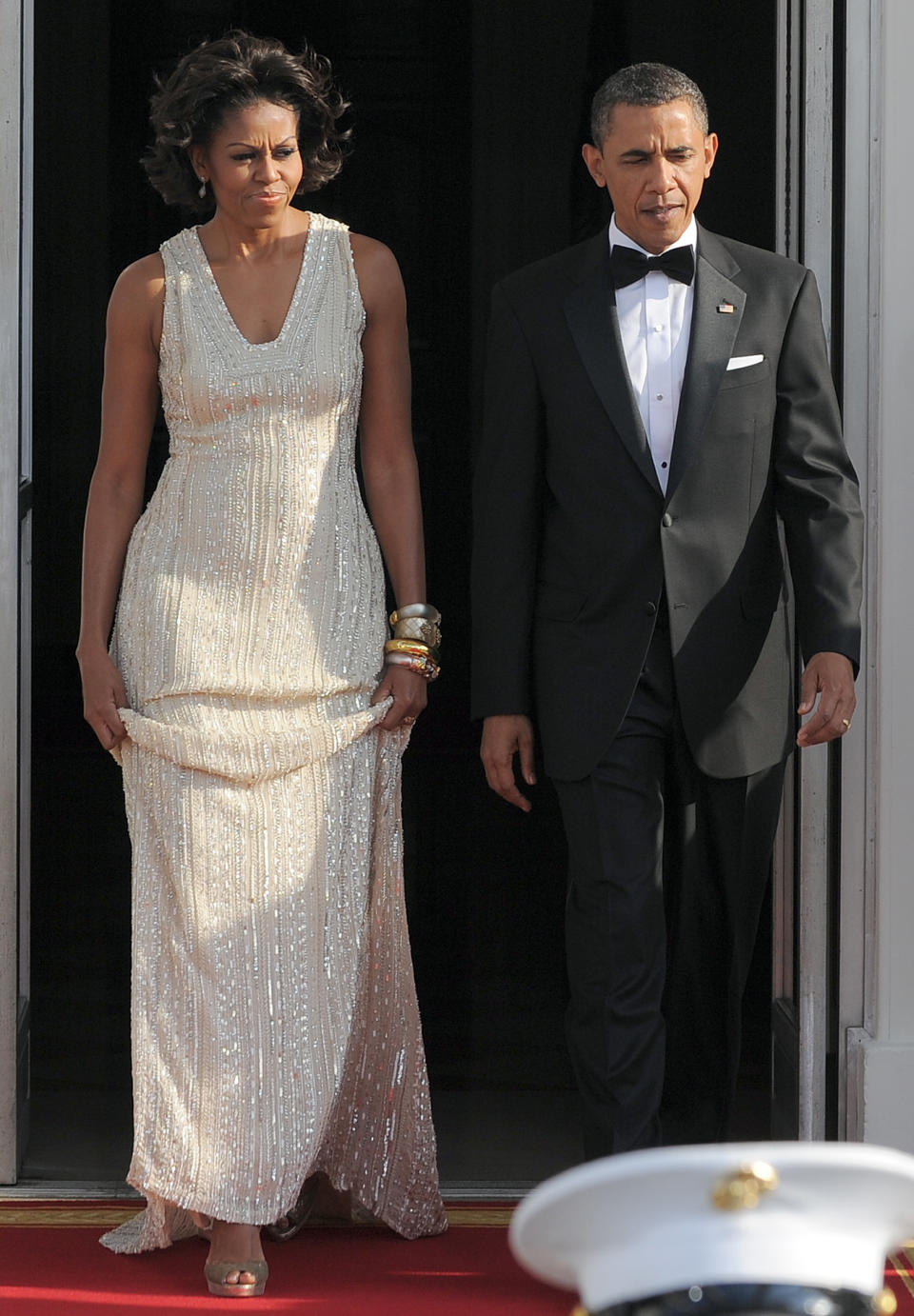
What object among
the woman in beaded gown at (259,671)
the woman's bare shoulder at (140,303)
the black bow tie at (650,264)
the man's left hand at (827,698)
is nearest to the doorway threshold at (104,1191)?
the woman in beaded gown at (259,671)

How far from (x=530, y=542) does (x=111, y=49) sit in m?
1.60

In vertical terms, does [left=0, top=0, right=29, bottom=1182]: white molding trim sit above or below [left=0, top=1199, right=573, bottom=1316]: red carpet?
above

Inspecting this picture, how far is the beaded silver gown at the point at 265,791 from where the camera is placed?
3074 mm

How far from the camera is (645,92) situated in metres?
2.99

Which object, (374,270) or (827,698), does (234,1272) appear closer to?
(827,698)

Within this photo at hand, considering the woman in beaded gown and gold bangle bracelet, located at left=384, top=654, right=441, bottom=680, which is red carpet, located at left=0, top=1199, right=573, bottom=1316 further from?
gold bangle bracelet, located at left=384, top=654, right=441, bottom=680

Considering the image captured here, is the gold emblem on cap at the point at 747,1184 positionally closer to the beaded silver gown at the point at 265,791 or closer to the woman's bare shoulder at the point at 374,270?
the beaded silver gown at the point at 265,791

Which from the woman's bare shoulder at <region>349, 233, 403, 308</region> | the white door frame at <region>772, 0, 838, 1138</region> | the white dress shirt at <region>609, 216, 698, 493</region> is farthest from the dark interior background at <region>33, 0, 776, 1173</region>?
the white dress shirt at <region>609, 216, 698, 493</region>

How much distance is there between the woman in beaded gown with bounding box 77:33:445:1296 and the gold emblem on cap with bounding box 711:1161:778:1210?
198 centimetres

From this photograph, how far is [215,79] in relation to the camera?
3.11 m

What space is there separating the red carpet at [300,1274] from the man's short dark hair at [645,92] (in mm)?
1746

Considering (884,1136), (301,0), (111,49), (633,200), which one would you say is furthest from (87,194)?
(884,1136)

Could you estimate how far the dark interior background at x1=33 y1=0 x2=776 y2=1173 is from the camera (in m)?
3.99

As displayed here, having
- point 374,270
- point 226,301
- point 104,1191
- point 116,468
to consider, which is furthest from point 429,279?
point 104,1191
